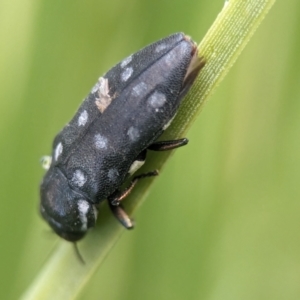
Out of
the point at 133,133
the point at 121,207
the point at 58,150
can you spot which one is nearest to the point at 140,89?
the point at 133,133

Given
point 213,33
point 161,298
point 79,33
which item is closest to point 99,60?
point 79,33

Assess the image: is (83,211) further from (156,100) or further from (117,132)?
(156,100)

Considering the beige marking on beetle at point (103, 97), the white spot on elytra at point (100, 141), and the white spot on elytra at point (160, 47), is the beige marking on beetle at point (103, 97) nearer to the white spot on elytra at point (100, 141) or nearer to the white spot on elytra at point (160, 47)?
the white spot on elytra at point (100, 141)

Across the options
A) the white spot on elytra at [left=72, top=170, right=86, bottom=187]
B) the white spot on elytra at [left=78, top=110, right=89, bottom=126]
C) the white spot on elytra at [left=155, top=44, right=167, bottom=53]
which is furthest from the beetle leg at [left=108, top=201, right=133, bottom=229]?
the white spot on elytra at [left=155, top=44, right=167, bottom=53]

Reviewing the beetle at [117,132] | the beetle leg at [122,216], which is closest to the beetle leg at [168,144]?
the beetle at [117,132]

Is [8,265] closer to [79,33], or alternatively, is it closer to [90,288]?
[90,288]
